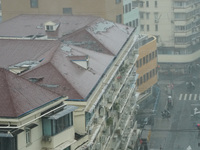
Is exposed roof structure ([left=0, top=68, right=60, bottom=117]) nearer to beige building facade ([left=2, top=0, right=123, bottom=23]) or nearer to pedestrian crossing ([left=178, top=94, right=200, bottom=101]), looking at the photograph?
beige building facade ([left=2, top=0, right=123, bottom=23])

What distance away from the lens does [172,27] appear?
117938mm

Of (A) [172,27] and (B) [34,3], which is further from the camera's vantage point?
(A) [172,27]

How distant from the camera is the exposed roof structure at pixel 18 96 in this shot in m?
34.1

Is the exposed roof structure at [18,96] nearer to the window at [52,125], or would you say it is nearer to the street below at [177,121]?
the window at [52,125]

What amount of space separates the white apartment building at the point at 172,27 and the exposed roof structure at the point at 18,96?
8154 cm

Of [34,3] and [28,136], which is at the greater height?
[28,136]

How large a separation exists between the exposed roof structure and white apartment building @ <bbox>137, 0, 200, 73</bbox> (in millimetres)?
81537

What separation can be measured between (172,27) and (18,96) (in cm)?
8503

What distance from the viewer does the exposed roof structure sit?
3413 cm

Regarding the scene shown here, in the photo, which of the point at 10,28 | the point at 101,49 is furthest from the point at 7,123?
the point at 10,28

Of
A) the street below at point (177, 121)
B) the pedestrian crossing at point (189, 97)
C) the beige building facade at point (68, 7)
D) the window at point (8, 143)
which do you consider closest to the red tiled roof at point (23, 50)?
the window at point (8, 143)

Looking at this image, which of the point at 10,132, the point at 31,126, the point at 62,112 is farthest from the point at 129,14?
the point at 10,132

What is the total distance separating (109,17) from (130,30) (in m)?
14.0

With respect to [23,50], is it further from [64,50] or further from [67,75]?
[67,75]
